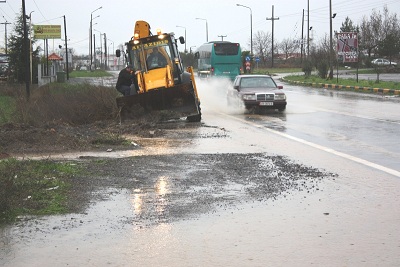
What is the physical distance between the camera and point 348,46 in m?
46.4

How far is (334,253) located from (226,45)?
48525 millimetres

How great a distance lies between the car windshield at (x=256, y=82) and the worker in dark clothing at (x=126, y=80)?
5.61m

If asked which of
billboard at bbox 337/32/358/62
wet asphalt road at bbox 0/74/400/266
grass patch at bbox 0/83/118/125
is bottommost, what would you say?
wet asphalt road at bbox 0/74/400/266

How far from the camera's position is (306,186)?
9.64 meters

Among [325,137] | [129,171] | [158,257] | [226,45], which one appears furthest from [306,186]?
[226,45]

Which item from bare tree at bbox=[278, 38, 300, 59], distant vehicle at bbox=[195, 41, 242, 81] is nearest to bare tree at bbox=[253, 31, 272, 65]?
bare tree at bbox=[278, 38, 300, 59]

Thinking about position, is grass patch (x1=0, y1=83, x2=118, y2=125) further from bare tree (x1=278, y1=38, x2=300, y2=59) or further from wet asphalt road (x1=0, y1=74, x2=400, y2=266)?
bare tree (x1=278, y1=38, x2=300, y2=59)

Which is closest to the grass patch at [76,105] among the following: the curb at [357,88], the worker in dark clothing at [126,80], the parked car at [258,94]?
the worker in dark clothing at [126,80]

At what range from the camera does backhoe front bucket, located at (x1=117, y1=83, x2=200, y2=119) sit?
2009 centimetres

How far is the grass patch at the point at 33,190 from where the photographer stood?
7898mm

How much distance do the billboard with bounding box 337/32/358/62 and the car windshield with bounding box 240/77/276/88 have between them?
21895 mm

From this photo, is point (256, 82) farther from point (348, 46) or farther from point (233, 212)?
point (348, 46)

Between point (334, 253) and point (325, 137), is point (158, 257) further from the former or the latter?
point (325, 137)

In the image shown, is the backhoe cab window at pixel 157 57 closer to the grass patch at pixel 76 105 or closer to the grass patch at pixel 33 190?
the grass patch at pixel 76 105
